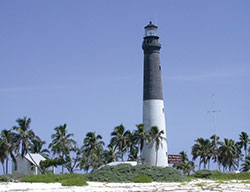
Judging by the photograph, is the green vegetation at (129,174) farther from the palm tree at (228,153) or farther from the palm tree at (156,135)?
the palm tree at (228,153)

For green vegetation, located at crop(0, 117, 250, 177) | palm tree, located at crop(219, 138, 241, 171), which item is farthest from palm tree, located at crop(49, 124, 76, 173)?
palm tree, located at crop(219, 138, 241, 171)

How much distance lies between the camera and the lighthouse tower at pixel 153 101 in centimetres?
5681

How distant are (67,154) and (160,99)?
23.7 meters

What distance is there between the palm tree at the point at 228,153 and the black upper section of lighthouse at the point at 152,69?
1278 inches

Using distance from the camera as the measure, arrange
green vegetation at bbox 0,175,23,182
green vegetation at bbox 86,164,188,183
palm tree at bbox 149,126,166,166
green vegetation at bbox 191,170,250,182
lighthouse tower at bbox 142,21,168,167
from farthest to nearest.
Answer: palm tree at bbox 149,126,166,166 < lighthouse tower at bbox 142,21,168,167 < green vegetation at bbox 191,170,250,182 < green vegetation at bbox 0,175,23,182 < green vegetation at bbox 86,164,188,183

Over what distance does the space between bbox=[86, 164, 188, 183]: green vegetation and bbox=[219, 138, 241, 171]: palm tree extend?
39.6 m

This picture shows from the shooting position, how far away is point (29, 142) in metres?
66.4

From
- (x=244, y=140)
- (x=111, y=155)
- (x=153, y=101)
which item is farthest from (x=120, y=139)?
(x=244, y=140)

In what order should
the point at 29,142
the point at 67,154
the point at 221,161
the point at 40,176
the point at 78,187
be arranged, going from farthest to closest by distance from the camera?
the point at 221,161 → the point at 67,154 → the point at 29,142 → the point at 40,176 → the point at 78,187

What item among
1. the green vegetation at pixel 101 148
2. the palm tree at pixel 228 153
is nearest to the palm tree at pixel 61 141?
the green vegetation at pixel 101 148

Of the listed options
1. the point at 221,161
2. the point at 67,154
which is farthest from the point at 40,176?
the point at 221,161

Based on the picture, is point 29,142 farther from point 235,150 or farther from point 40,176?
point 235,150

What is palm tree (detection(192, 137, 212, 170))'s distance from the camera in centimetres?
8375

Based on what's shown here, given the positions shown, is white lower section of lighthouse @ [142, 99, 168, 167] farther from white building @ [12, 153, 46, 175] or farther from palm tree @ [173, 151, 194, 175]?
palm tree @ [173, 151, 194, 175]
